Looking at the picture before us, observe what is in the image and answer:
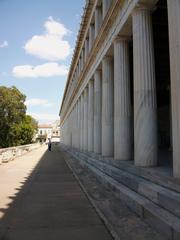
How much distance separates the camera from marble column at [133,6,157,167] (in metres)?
8.98

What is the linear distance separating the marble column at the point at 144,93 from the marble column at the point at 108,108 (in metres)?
5.48

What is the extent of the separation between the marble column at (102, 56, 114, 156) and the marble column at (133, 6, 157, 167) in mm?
5475

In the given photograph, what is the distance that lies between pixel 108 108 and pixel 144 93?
5.91 meters

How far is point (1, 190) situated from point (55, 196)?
2.57 m

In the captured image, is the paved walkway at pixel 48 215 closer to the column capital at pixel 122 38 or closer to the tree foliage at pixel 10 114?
the column capital at pixel 122 38

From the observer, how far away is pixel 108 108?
14945 millimetres

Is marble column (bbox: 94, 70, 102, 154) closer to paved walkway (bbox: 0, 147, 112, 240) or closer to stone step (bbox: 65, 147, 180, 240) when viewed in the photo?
paved walkway (bbox: 0, 147, 112, 240)

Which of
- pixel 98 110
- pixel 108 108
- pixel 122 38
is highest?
pixel 122 38

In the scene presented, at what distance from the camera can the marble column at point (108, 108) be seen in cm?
1485

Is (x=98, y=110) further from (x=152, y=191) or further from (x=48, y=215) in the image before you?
(x=152, y=191)

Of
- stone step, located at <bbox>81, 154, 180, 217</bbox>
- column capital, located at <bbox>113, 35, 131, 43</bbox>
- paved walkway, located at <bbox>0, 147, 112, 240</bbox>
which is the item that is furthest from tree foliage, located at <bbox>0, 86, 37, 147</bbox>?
stone step, located at <bbox>81, 154, 180, 217</bbox>

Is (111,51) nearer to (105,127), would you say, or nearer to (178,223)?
(105,127)

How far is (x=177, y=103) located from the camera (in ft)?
21.8

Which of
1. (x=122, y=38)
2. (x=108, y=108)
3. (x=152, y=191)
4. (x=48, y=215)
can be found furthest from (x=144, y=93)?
(x=108, y=108)
